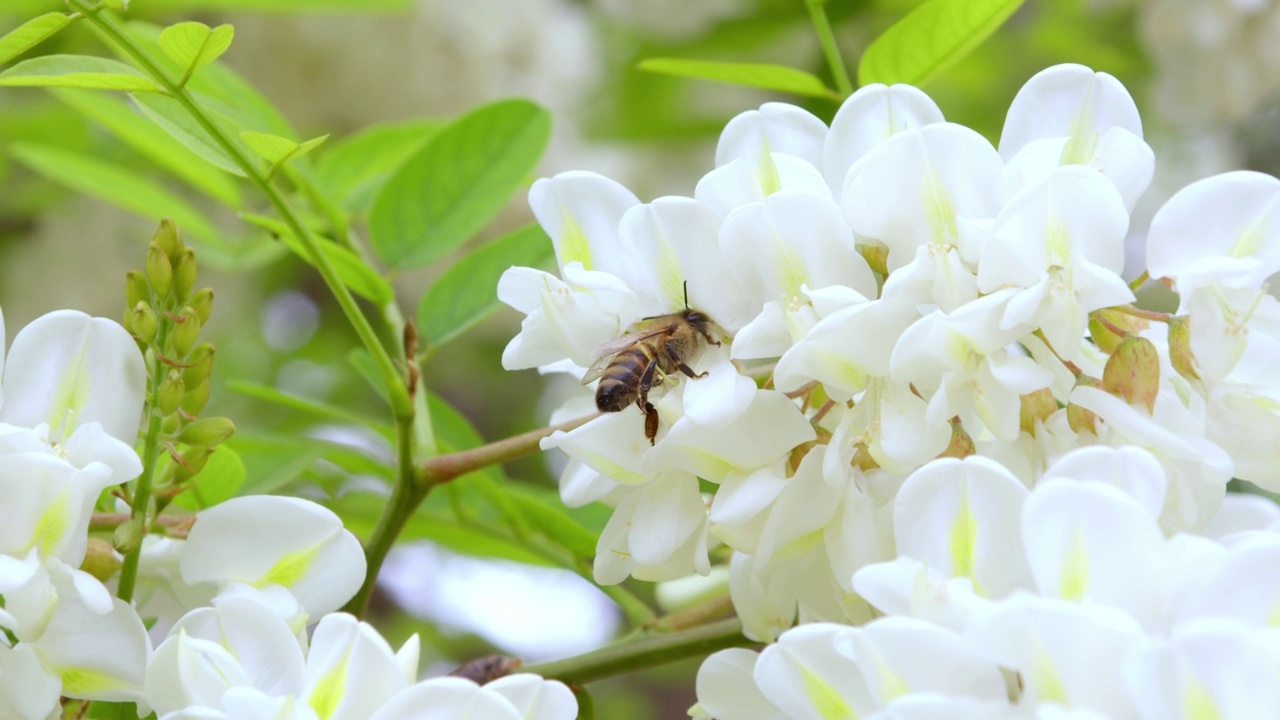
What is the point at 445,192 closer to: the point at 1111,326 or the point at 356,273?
the point at 356,273

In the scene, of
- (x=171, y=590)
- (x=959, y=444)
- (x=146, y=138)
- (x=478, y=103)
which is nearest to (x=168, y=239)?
(x=171, y=590)

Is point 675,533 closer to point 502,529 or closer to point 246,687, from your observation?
point 246,687

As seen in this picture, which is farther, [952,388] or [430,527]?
[430,527]

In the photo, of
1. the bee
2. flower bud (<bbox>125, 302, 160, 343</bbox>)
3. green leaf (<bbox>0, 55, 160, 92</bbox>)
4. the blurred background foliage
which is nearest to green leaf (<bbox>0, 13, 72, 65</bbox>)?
green leaf (<bbox>0, 55, 160, 92</bbox>)

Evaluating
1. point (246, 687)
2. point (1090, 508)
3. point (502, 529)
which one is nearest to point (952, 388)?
point (1090, 508)

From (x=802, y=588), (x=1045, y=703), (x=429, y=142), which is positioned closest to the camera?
(x=1045, y=703)

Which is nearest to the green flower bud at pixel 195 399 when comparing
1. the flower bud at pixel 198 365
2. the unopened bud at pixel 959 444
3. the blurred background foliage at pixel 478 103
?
the flower bud at pixel 198 365

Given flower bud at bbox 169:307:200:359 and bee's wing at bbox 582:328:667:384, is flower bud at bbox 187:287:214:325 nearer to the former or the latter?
flower bud at bbox 169:307:200:359
